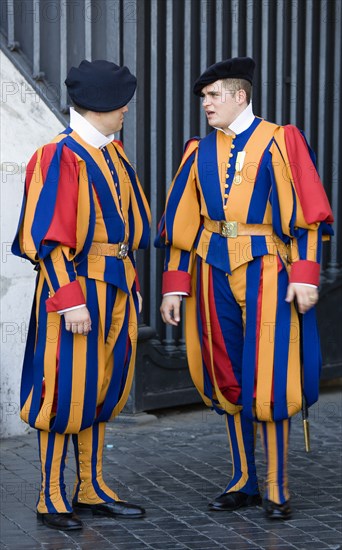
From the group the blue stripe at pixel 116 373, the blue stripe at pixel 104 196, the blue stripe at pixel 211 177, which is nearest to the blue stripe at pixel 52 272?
the blue stripe at pixel 104 196

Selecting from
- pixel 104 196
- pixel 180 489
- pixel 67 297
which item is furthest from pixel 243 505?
pixel 104 196

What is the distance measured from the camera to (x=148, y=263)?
21.7ft

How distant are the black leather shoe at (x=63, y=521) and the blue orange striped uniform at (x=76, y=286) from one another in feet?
0.12

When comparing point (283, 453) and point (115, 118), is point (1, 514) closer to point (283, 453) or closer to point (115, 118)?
point (283, 453)

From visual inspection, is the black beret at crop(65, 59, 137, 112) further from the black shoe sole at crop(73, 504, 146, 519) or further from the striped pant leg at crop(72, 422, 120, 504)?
the black shoe sole at crop(73, 504, 146, 519)

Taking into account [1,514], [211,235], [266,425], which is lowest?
[1,514]

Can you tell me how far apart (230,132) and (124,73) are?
1.70 feet

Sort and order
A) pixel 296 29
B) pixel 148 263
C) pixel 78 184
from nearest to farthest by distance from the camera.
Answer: pixel 78 184, pixel 148 263, pixel 296 29

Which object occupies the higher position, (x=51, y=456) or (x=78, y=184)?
(x=78, y=184)

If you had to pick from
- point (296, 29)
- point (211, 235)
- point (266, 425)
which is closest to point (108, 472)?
point (266, 425)

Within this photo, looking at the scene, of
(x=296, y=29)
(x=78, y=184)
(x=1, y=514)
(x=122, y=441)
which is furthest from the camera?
(x=296, y=29)

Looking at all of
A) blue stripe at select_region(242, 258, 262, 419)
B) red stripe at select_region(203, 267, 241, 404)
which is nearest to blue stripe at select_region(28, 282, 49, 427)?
red stripe at select_region(203, 267, 241, 404)

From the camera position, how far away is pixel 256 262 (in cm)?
475

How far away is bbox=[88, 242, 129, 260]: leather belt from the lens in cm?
466
